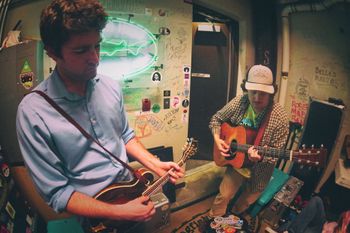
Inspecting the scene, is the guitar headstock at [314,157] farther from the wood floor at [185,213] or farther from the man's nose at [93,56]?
the man's nose at [93,56]

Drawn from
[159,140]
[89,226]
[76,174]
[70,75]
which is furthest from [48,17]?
[159,140]

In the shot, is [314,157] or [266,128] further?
[266,128]

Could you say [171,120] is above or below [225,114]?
below

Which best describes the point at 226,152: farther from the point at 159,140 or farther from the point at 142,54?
the point at 142,54

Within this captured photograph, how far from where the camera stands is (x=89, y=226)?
5.37 ft

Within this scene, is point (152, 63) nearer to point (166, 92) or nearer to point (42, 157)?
point (166, 92)

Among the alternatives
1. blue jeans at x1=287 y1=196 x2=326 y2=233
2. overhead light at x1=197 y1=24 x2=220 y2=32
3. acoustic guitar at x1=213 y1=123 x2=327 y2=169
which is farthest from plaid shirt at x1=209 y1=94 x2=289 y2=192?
overhead light at x1=197 y1=24 x2=220 y2=32

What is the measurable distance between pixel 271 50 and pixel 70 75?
3935 mm

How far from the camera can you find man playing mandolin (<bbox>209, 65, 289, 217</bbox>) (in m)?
3.19

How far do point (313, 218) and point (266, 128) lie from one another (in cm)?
127

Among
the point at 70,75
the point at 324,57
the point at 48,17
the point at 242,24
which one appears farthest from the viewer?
the point at 242,24

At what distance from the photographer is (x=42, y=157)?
54.1 inches

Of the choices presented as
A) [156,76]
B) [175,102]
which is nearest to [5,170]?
[156,76]

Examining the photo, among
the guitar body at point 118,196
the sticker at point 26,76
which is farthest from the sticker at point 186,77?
the guitar body at point 118,196
